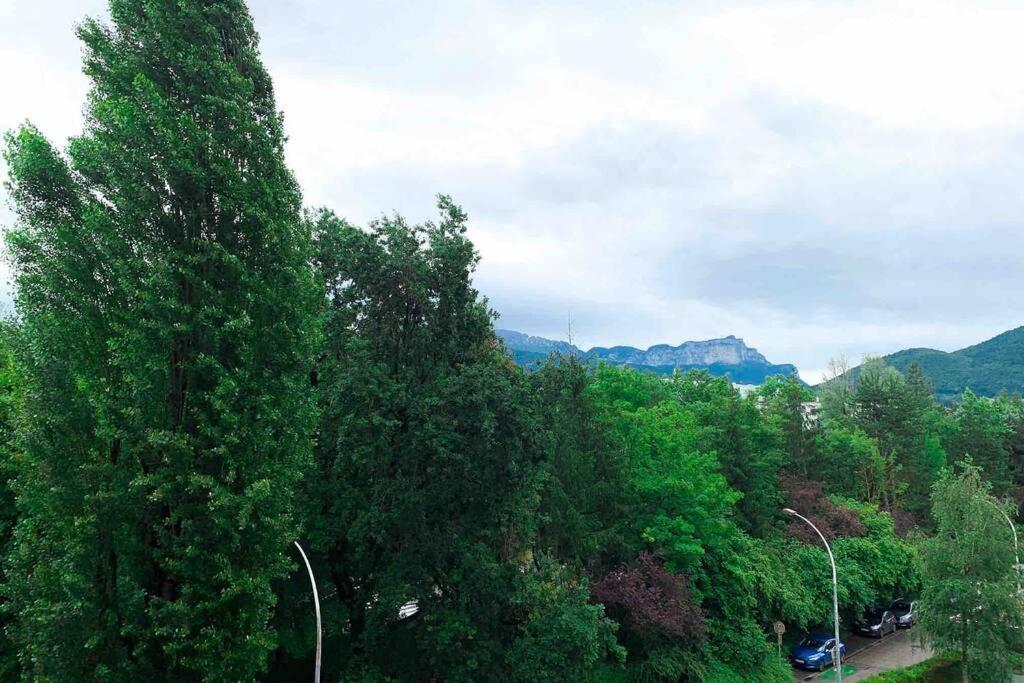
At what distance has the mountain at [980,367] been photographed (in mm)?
166000

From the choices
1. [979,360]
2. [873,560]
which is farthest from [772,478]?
[979,360]

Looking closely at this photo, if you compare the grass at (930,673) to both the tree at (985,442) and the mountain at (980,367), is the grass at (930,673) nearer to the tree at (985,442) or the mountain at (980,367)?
the tree at (985,442)

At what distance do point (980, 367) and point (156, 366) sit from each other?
21165 centimetres

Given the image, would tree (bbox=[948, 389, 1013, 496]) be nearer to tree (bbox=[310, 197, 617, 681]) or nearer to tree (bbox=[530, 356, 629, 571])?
tree (bbox=[530, 356, 629, 571])

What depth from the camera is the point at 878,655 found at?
3169 cm

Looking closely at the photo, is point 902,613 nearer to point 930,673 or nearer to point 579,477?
point 930,673

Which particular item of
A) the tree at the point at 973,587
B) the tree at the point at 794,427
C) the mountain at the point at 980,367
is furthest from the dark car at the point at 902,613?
the mountain at the point at 980,367

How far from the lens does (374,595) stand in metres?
20.2

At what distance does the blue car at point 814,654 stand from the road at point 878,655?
1.38 feet

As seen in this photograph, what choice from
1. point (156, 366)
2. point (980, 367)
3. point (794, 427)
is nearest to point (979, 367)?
point (980, 367)

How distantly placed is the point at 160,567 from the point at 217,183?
727 cm

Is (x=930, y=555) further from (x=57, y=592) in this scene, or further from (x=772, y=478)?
(x=57, y=592)

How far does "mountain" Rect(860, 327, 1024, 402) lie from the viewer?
166m

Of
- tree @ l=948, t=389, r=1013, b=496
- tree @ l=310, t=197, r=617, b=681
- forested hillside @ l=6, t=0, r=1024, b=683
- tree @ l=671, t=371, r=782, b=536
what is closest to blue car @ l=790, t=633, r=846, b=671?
forested hillside @ l=6, t=0, r=1024, b=683
